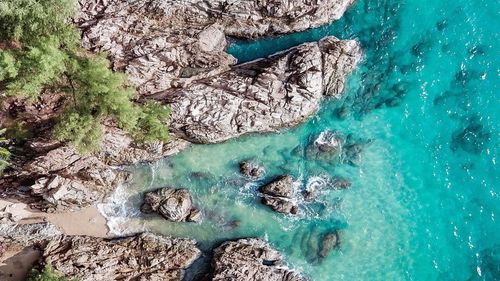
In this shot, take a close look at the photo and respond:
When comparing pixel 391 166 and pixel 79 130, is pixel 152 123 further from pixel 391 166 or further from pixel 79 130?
pixel 391 166

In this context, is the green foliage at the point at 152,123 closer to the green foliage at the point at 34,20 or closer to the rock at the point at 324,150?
the green foliage at the point at 34,20

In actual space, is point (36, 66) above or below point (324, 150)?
above

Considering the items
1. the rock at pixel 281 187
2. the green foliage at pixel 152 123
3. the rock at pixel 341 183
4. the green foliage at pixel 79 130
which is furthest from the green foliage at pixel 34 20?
the rock at pixel 341 183

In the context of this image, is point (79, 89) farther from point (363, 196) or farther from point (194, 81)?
point (363, 196)

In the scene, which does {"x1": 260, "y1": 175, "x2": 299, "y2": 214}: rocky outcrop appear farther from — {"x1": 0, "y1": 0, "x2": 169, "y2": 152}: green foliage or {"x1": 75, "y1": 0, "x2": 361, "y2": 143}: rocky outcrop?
{"x1": 0, "y1": 0, "x2": 169, "y2": 152}: green foliage

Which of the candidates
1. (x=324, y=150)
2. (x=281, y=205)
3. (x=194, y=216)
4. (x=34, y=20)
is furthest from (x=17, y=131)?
(x=324, y=150)

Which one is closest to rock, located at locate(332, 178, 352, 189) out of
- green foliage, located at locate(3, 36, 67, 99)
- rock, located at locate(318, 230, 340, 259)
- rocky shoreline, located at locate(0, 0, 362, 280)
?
rock, located at locate(318, 230, 340, 259)
